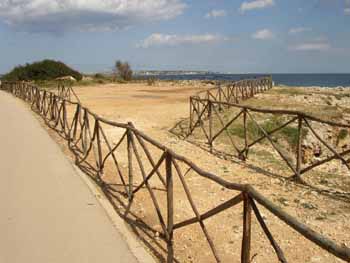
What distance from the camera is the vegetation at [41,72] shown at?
56875mm

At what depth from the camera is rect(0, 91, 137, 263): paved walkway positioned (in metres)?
5.30

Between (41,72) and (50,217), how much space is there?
5403 centimetres

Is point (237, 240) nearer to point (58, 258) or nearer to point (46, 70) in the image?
point (58, 258)

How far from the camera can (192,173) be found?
30.2ft

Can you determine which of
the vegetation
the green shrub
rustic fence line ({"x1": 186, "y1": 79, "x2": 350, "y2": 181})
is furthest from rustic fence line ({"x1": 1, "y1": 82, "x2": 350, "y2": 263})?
the vegetation

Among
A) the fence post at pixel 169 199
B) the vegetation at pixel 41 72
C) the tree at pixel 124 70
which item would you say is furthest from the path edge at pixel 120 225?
the tree at pixel 124 70

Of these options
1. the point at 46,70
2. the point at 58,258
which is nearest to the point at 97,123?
the point at 58,258

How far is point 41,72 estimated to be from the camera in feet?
188

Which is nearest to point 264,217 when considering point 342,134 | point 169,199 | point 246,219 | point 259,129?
point 169,199

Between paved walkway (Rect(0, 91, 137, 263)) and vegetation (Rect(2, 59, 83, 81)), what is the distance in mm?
48820

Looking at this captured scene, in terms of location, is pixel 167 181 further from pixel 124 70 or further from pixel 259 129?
pixel 124 70

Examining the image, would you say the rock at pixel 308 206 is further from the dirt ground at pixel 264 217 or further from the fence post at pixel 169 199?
the fence post at pixel 169 199

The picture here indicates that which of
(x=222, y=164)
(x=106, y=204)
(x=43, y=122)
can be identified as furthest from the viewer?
(x=43, y=122)

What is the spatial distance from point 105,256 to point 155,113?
15611 mm
